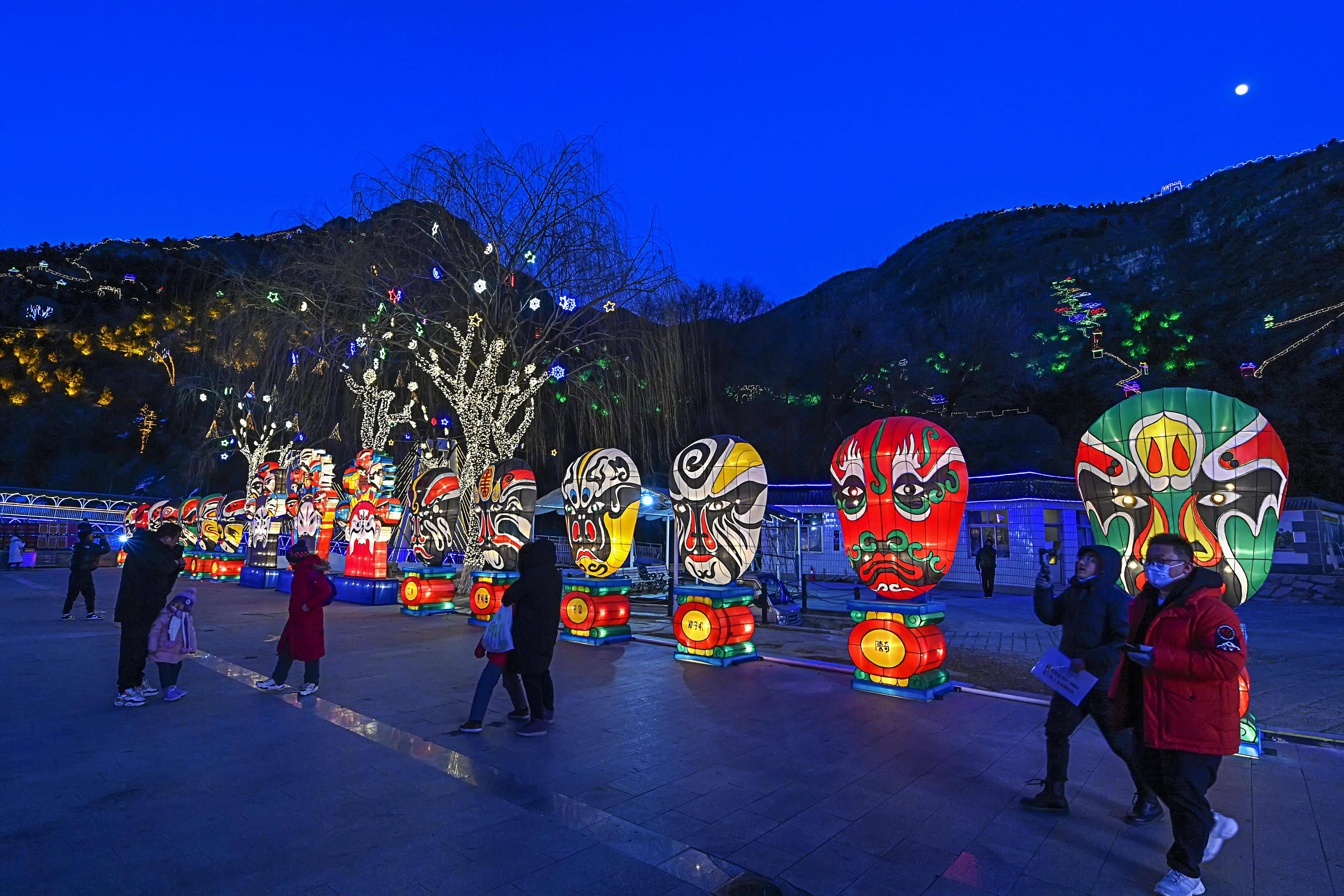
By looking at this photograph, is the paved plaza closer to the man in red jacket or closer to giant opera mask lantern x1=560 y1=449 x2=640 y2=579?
the man in red jacket

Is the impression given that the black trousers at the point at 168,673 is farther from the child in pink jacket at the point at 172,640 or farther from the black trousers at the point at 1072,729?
the black trousers at the point at 1072,729

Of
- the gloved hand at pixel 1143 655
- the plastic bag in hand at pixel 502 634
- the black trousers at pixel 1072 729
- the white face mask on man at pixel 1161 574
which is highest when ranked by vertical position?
the white face mask on man at pixel 1161 574

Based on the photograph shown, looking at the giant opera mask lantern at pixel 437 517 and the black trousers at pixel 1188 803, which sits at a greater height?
the giant opera mask lantern at pixel 437 517

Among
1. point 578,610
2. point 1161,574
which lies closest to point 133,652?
point 578,610

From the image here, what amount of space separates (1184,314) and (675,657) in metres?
55.8

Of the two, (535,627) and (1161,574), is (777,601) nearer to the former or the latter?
(535,627)

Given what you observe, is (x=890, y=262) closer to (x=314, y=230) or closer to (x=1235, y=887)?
(x=314, y=230)

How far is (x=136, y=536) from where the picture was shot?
6008mm

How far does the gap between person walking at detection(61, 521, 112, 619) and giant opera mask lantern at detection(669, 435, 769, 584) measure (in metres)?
10.6

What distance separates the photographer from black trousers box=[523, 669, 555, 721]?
5.31 meters

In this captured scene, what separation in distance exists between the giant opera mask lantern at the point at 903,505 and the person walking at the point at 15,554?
3249cm

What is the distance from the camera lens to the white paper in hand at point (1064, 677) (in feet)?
12.3

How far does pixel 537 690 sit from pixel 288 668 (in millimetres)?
2845

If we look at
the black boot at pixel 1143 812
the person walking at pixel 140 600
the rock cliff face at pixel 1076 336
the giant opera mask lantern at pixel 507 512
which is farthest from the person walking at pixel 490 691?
the rock cliff face at pixel 1076 336
